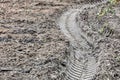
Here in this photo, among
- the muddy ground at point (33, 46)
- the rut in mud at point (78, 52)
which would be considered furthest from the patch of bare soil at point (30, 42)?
the rut in mud at point (78, 52)

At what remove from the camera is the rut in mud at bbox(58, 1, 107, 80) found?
23.3 ft

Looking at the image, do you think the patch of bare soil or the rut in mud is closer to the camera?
the patch of bare soil

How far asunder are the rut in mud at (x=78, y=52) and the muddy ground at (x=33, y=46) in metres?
0.21

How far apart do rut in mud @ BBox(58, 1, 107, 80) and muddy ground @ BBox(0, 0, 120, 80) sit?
0.69 ft

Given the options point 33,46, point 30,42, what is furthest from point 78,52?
point 30,42

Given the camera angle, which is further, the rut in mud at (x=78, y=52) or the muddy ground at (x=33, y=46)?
the rut in mud at (x=78, y=52)

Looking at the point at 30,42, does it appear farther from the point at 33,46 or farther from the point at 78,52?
the point at 78,52

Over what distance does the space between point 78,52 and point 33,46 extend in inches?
46.4

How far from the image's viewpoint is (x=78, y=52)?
8.23m

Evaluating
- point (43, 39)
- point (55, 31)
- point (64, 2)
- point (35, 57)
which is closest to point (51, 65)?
point (35, 57)

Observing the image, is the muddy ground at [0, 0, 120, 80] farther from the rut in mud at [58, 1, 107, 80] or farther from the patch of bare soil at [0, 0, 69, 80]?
the rut in mud at [58, 1, 107, 80]

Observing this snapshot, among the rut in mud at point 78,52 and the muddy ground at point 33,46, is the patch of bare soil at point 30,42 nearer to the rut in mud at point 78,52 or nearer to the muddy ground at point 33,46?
the muddy ground at point 33,46

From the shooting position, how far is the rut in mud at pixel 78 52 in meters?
7.09

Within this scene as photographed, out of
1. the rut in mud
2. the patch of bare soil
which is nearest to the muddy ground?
the patch of bare soil
